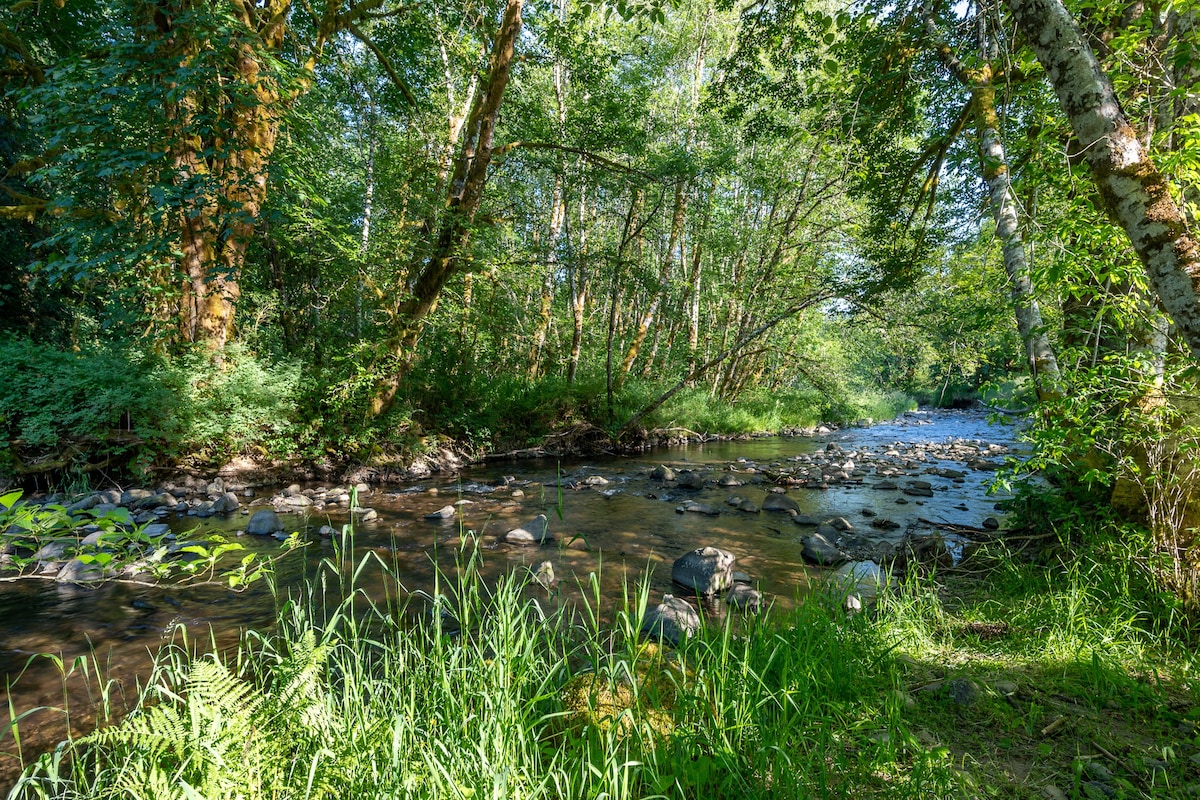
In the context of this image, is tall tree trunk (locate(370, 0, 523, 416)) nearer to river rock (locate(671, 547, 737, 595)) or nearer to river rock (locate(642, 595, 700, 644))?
river rock (locate(671, 547, 737, 595))

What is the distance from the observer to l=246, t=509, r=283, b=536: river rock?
5.81 meters

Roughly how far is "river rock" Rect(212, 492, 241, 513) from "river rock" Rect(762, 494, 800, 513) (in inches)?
298

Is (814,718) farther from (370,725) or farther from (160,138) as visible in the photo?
(160,138)

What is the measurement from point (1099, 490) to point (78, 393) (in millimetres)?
11400

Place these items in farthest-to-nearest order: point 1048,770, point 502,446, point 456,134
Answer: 1. point 456,134
2. point 502,446
3. point 1048,770

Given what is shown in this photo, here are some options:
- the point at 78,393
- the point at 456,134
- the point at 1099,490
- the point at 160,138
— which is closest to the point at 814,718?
the point at 1099,490

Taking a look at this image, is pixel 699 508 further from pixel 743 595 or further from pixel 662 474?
pixel 743 595

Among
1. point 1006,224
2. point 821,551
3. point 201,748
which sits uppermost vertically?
point 1006,224

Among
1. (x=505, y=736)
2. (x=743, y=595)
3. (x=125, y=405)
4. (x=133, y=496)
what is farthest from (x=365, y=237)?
(x=505, y=736)

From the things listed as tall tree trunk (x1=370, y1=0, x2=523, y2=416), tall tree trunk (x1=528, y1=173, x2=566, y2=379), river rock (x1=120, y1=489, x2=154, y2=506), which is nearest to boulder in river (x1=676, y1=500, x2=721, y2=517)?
tall tree trunk (x1=370, y1=0, x2=523, y2=416)

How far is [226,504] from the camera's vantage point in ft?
22.0

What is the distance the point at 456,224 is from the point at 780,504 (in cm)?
741

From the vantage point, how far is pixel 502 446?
12.0 metres

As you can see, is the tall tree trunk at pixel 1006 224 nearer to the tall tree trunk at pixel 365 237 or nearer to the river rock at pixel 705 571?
the river rock at pixel 705 571
